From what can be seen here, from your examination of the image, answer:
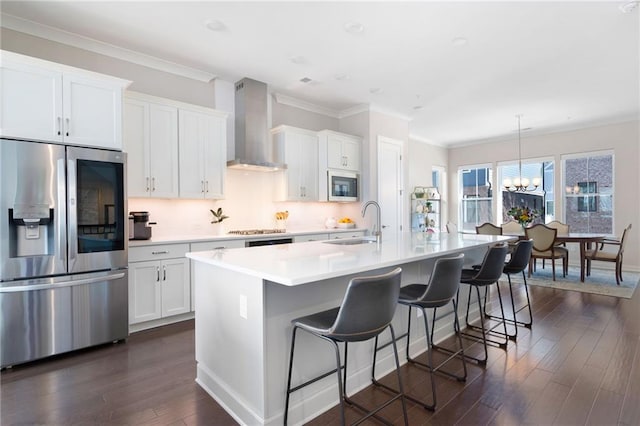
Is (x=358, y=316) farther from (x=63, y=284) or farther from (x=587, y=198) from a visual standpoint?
(x=587, y=198)

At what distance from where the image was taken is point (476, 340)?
3.17 metres

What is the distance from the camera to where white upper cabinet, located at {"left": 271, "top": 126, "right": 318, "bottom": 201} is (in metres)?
4.98

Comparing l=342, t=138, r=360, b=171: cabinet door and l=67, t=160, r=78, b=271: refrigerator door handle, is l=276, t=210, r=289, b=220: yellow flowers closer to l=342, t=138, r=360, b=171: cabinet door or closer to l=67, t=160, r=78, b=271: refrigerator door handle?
l=342, t=138, r=360, b=171: cabinet door

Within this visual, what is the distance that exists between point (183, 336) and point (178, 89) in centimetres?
295

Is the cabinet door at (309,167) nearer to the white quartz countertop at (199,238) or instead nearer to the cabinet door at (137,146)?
the white quartz countertop at (199,238)

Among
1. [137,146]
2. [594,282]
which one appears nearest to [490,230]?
[594,282]

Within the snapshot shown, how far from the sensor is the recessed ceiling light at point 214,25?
10.3ft

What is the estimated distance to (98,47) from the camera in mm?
3604

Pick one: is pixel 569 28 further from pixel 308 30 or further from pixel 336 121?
pixel 336 121

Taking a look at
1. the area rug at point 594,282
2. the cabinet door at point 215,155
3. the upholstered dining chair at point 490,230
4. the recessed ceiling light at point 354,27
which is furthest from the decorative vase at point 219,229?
the area rug at point 594,282

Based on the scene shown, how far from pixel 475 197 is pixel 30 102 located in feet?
28.9

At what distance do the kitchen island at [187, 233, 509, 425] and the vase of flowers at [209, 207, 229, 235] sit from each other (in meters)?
2.11

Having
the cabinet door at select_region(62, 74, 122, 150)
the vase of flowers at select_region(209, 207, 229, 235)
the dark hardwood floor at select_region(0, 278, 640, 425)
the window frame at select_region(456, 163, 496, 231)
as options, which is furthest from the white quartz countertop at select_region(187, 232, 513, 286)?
the window frame at select_region(456, 163, 496, 231)

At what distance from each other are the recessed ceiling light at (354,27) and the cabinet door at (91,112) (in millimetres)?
2229
